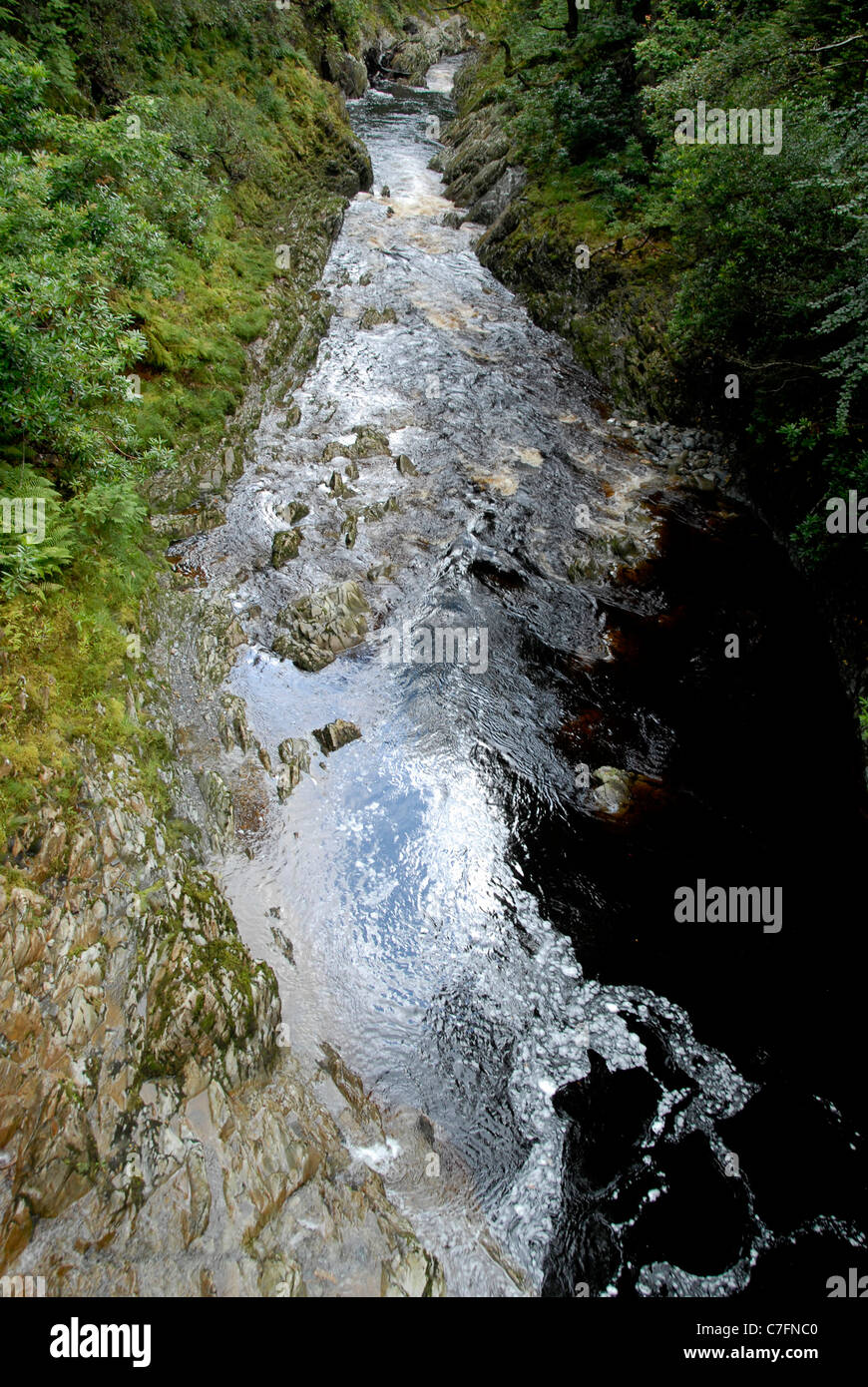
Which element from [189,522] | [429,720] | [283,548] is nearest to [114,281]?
[189,522]

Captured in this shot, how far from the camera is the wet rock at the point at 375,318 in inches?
890

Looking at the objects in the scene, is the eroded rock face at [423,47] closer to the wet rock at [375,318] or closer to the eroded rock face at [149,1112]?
the wet rock at [375,318]

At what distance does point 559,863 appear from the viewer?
9.77 meters

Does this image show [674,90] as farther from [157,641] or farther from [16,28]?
[157,641]

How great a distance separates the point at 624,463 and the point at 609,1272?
662 inches

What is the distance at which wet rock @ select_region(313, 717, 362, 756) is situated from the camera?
10.9 m

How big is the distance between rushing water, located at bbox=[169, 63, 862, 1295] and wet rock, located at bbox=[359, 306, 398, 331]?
706 centimetres

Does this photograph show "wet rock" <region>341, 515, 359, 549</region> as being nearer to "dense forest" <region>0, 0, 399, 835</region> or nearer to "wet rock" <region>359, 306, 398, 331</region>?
"dense forest" <region>0, 0, 399, 835</region>

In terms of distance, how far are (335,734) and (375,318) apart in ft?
59.1

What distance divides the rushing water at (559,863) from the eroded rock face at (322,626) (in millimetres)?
328

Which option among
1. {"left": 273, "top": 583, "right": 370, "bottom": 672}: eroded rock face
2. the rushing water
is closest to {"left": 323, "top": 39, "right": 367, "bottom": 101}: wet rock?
the rushing water

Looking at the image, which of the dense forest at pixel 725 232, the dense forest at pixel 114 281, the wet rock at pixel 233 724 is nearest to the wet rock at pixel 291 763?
the wet rock at pixel 233 724
